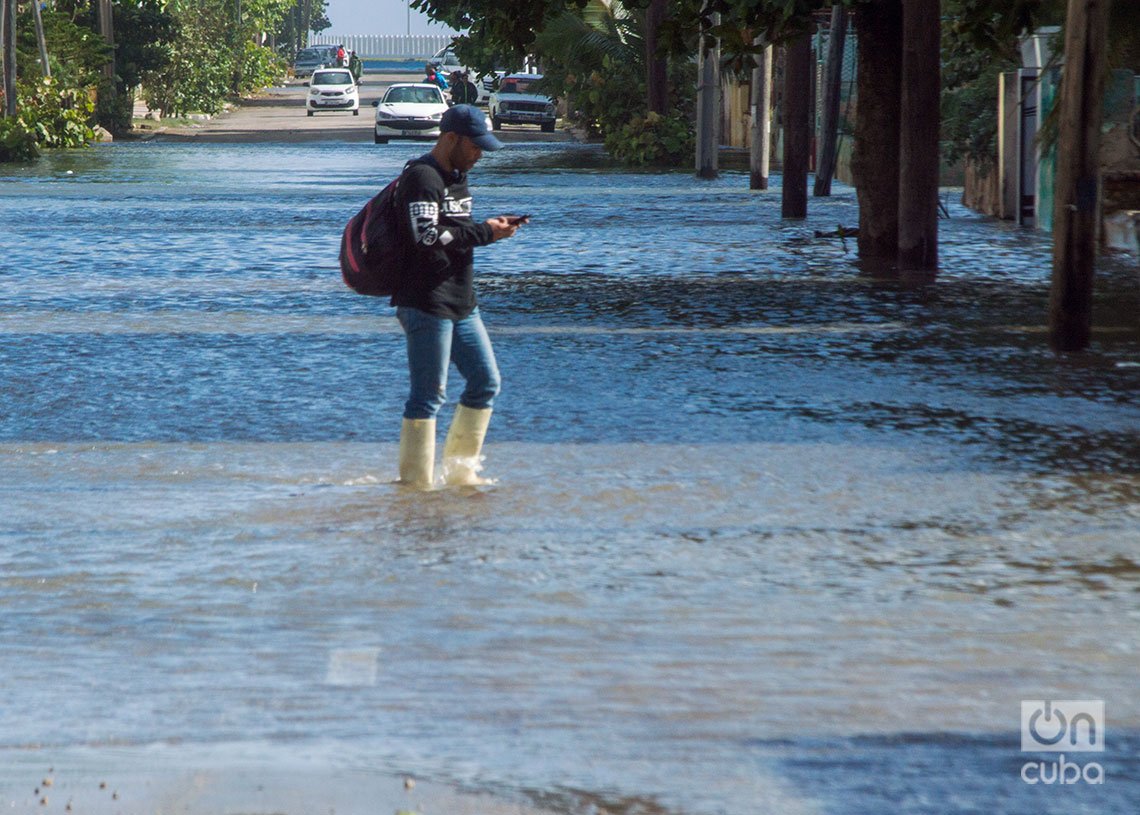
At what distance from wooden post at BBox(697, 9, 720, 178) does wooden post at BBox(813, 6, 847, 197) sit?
15.7 feet

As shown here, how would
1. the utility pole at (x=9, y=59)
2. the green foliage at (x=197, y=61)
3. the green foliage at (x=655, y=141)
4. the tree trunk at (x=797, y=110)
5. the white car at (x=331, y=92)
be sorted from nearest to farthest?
the tree trunk at (x=797, y=110)
the green foliage at (x=655, y=141)
the utility pole at (x=9, y=59)
the green foliage at (x=197, y=61)
the white car at (x=331, y=92)

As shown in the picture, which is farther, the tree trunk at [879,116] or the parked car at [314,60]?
the parked car at [314,60]

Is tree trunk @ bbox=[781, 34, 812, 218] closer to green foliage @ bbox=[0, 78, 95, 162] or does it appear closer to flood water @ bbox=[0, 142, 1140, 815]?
flood water @ bbox=[0, 142, 1140, 815]

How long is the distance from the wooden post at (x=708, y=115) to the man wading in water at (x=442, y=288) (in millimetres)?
23791

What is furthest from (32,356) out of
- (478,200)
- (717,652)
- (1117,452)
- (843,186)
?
(843,186)

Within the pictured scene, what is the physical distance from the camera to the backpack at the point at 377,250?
27.1ft

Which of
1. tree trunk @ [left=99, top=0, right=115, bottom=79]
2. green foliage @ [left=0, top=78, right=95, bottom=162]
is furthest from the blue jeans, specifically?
tree trunk @ [left=99, top=0, right=115, bottom=79]

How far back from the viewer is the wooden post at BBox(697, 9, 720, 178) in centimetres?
3231

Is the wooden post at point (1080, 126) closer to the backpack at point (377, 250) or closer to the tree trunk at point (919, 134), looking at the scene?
the tree trunk at point (919, 134)

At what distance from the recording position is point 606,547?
7.45 meters

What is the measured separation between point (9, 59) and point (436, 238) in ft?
116

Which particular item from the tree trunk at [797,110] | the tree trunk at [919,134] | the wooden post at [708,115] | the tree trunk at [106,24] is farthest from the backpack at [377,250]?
the tree trunk at [106,24]

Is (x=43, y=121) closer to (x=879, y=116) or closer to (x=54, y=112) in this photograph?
(x=54, y=112)

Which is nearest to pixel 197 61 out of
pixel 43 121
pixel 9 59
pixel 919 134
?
pixel 43 121
